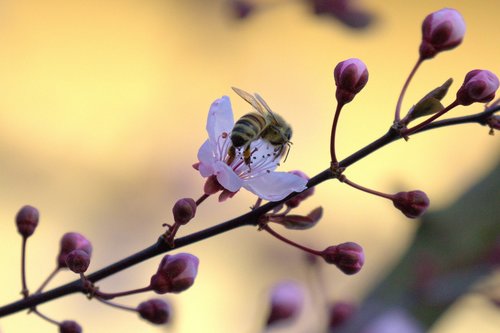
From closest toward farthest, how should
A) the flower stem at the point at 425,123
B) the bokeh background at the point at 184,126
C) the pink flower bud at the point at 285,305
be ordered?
1. the flower stem at the point at 425,123
2. the pink flower bud at the point at 285,305
3. the bokeh background at the point at 184,126

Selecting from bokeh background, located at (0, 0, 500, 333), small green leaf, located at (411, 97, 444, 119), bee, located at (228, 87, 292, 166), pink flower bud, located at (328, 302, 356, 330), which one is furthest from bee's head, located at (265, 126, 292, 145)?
bokeh background, located at (0, 0, 500, 333)

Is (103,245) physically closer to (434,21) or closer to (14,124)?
(14,124)

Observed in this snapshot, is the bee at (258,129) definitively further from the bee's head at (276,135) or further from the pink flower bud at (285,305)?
the pink flower bud at (285,305)

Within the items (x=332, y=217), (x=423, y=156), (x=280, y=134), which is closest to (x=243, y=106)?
(x=332, y=217)

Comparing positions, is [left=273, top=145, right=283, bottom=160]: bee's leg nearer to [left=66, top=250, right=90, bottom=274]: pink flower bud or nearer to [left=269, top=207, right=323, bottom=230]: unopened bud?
[left=269, top=207, right=323, bottom=230]: unopened bud

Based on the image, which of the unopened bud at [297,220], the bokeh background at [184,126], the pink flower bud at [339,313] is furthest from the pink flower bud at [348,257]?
the bokeh background at [184,126]

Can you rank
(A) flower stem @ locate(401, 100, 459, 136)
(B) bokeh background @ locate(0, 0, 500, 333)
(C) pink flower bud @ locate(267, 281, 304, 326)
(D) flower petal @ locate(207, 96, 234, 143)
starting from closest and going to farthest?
(A) flower stem @ locate(401, 100, 459, 136) < (D) flower petal @ locate(207, 96, 234, 143) < (C) pink flower bud @ locate(267, 281, 304, 326) < (B) bokeh background @ locate(0, 0, 500, 333)

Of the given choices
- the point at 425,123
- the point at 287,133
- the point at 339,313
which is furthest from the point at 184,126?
the point at 425,123
